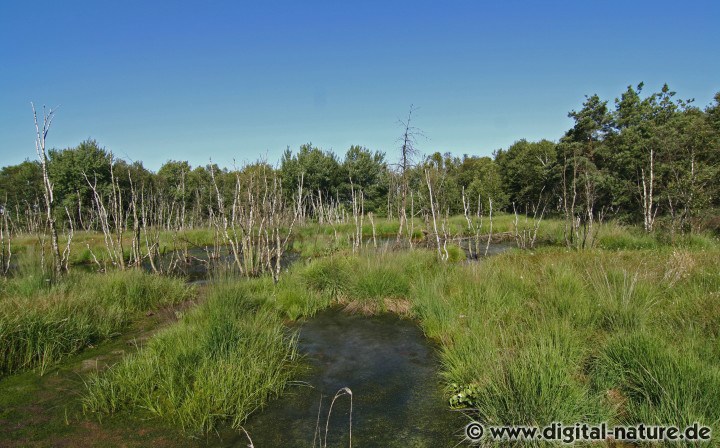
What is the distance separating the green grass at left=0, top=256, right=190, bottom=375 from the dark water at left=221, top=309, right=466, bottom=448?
368cm

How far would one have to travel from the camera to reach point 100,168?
105 feet

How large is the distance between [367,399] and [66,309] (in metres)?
5.43

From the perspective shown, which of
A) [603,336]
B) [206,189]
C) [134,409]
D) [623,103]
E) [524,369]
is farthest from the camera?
[206,189]

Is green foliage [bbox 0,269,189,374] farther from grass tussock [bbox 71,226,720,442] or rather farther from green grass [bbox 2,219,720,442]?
grass tussock [bbox 71,226,720,442]

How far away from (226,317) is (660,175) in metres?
22.6

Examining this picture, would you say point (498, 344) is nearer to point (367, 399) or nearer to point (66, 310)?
point (367, 399)

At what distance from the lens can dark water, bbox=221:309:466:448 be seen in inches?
167

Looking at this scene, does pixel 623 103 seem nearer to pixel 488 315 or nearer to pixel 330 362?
pixel 488 315

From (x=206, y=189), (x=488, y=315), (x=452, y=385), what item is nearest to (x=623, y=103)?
(x=488, y=315)

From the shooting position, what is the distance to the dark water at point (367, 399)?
423cm

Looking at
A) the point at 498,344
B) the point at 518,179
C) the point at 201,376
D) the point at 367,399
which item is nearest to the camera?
the point at 201,376

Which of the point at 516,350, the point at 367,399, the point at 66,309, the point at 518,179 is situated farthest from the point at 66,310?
the point at 518,179

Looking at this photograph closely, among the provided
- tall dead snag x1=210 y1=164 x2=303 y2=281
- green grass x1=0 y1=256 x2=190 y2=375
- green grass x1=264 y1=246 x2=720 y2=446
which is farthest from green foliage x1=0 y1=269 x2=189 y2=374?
green grass x1=264 y1=246 x2=720 y2=446

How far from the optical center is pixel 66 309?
21.9ft
